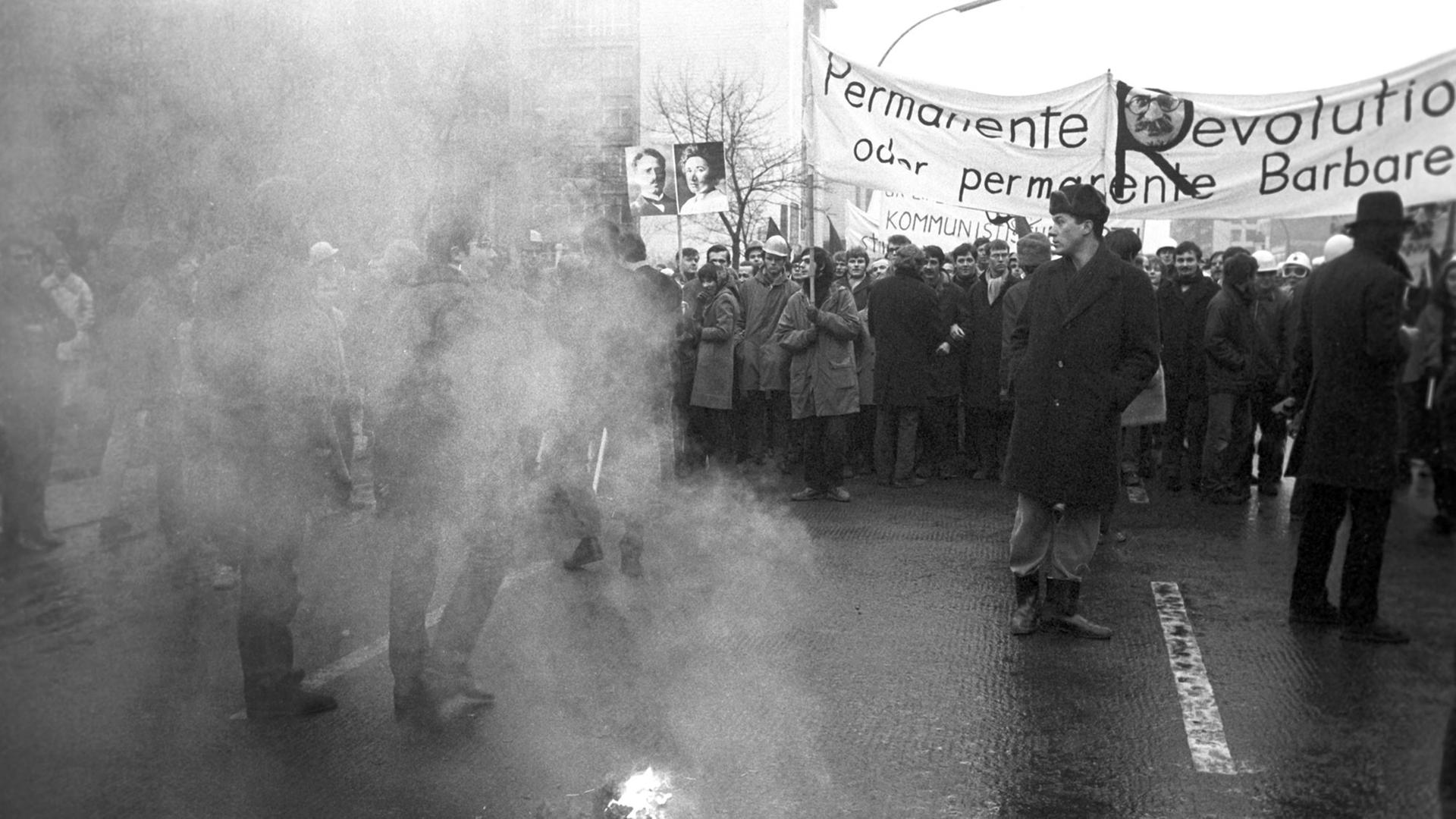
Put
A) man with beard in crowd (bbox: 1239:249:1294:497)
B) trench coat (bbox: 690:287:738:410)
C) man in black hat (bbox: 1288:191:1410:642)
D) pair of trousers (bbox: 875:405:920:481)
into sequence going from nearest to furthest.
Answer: man in black hat (bbox: 1288:191:1410:642) < man with beard in crowd (bbox: 1239:249:1294:497) < pair of trousers (bbox: 875:405:920:481) < trench coat (bbox: 690:287:738:410)

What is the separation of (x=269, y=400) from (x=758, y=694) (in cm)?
167

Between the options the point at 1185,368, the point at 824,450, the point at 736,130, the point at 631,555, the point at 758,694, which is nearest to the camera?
the point at 758,694

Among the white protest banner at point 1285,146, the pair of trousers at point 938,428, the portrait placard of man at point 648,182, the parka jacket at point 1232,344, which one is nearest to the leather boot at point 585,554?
the portrait placard of man at point 648,182

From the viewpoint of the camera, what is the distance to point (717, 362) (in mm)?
8312

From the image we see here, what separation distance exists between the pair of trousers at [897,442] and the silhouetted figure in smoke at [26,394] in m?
4.91

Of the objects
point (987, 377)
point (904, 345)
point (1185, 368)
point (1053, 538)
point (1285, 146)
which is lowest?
point (1053, 538)

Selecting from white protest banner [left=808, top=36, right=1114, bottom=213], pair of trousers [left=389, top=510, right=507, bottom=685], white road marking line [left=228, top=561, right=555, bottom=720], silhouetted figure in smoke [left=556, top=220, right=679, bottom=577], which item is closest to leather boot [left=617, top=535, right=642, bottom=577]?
Answer: silhouetted figure in smoke [left=556, top=220, right=679, bottom=577]

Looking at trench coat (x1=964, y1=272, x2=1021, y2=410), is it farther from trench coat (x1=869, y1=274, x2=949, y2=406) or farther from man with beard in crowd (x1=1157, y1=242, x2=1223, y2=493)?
man with beard in crowd (x1=1157, y1=242, x2=1223, y2=493)

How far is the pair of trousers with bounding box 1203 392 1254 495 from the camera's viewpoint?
7441mm

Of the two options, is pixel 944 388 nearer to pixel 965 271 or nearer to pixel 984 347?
pixel 984 347

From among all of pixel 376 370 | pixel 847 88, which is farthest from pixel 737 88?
pixel 376 370

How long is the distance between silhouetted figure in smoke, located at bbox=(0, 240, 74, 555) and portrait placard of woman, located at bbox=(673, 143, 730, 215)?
334cm

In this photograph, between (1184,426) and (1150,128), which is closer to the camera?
(1150,128)

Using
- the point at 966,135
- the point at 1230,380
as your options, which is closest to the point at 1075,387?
the point at 966,135
